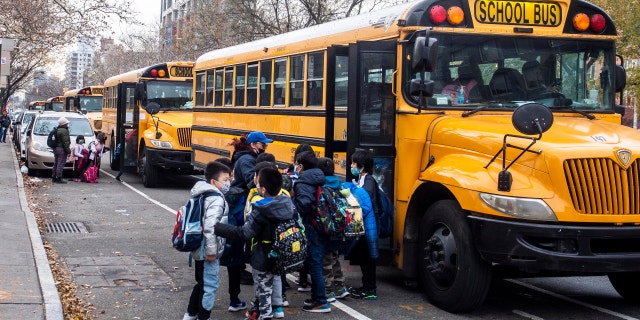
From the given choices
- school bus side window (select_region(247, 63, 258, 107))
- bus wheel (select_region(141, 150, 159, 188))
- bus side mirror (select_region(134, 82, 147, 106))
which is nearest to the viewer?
school bus side window (select_region(247, 63, 258, 107))

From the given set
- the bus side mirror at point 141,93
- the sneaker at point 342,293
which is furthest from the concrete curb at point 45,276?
the bus side mirror at point 141,93

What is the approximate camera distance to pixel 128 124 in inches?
784

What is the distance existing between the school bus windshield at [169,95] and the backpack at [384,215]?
1166 cm

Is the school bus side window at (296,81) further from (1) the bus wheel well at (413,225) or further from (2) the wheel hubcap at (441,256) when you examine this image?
(2) the wheel hubcap at (441,256)

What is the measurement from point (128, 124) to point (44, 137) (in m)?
1.97

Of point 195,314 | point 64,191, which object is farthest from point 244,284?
point 64,191

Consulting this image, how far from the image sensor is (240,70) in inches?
487

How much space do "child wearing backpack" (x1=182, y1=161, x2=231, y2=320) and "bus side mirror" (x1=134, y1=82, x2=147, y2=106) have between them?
40.4ft

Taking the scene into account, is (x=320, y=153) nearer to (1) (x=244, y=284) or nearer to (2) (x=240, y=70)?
(1) (x=244, y=284)

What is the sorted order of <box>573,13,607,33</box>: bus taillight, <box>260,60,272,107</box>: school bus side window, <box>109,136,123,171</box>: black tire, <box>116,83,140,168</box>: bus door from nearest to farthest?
<box>573,13,607,33</box>: bus taillight, <box>260,60,272,107</box>: school bus side window, <box>116,83,140,168</box>: bus door, <box>109,136,123,171</box>: black tire

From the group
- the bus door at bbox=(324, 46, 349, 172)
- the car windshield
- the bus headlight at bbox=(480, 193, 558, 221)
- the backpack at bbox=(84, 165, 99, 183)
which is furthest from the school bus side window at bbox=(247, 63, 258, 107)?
the car windshield

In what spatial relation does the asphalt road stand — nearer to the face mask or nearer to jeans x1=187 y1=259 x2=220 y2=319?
jeans x1=187 y1=259 x2=220 y2=319

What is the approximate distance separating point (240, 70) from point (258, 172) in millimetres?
6202

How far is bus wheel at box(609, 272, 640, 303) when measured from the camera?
24.1ft
